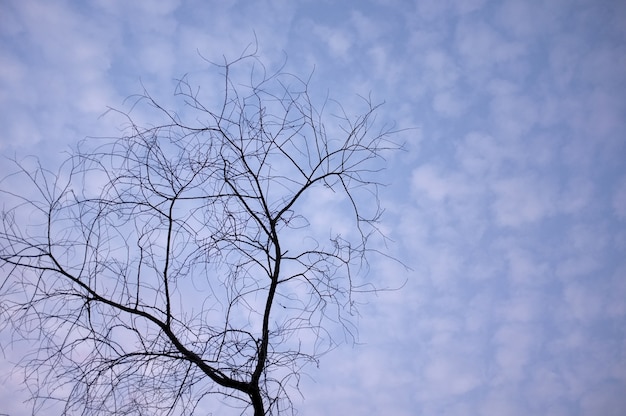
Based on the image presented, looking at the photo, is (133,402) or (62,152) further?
(62,152)

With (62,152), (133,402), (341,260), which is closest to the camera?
(133,402)

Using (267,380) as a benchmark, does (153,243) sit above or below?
above

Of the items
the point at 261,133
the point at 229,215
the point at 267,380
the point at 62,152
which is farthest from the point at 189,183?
the point at 267,380

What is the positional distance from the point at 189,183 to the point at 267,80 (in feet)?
2.79

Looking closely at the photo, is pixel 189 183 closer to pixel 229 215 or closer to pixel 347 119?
pixel 229 215

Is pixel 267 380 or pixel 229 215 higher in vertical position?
pixel 229 215

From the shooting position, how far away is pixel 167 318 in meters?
3.03

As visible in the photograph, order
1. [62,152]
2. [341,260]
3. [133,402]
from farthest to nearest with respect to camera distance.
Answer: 1. [341,260]
2. [62,152]
3. [133,402]

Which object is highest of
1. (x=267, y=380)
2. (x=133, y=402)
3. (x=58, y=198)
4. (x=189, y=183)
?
(x=189, y=183)

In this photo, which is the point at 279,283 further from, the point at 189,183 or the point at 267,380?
the point at 189,183

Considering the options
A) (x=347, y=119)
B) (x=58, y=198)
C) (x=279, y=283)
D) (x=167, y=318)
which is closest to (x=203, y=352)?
(x=167, y=318)

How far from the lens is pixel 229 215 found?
330 cm

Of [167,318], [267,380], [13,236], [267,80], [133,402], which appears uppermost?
[267,80]

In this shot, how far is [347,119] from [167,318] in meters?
1.67
